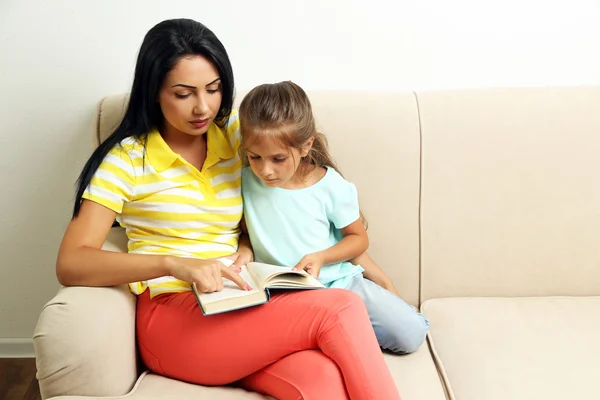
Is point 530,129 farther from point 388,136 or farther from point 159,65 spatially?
point 159,65

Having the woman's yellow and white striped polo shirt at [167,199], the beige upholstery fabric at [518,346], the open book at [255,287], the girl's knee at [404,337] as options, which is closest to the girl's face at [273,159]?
the woman's yellow and white striped polo shirt at [167,199]

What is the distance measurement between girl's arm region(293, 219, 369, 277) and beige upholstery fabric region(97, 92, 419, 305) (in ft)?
0.40

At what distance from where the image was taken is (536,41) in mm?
1881

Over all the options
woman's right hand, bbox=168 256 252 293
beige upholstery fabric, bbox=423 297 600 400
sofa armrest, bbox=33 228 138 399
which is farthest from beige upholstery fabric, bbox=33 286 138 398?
beige upholstery fabric, bbox=423 297 600 400

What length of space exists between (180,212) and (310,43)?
0.69 metres

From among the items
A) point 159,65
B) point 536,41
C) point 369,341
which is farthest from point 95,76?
point 536,41

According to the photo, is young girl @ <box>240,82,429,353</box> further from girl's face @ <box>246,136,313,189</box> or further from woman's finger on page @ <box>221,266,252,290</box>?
woman's finger on page @ <box>221,266,252,290</box>

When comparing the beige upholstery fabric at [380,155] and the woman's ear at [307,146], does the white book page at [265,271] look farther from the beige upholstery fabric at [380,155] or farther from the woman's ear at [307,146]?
the beige upholstery fabric at [380,155]

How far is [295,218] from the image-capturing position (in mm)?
1562

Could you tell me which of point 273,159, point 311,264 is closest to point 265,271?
point 311,264

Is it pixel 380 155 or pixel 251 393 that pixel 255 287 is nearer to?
pixel 251 393

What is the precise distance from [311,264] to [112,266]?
1.45 ft

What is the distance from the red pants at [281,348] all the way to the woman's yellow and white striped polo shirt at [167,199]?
0.14 meters

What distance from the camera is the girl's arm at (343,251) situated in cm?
148
